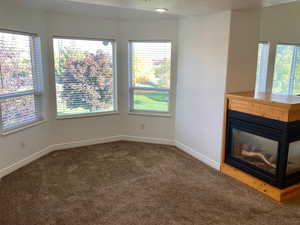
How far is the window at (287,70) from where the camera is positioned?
17.1 feet

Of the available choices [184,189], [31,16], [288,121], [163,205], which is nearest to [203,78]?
[288,121]

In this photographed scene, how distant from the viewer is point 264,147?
2969 millimetres

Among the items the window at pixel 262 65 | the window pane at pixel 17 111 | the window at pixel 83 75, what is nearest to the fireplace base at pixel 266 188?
the window at pixel 262 65

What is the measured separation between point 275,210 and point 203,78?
207 centimetres

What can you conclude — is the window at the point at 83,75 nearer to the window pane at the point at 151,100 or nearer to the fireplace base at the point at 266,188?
the window pane at the point at 151,100

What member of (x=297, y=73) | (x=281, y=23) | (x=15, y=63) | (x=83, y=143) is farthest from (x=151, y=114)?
(x=297, y=73)

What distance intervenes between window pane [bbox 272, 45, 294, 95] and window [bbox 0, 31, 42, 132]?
4.88 metres

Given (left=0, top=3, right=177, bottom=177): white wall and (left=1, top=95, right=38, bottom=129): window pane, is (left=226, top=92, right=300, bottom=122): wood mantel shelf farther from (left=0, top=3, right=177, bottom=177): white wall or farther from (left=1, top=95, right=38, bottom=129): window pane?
(left=1, top=95, right=38, bottom=129): window pane

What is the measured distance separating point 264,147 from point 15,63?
12.2 ft

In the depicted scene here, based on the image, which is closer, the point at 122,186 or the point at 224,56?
the point at 122,186

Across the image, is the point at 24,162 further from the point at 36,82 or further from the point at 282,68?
the point at 282,68

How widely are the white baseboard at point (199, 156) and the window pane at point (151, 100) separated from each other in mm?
750

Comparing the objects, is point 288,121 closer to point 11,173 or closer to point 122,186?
point 122,186

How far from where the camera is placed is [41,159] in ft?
12.8
